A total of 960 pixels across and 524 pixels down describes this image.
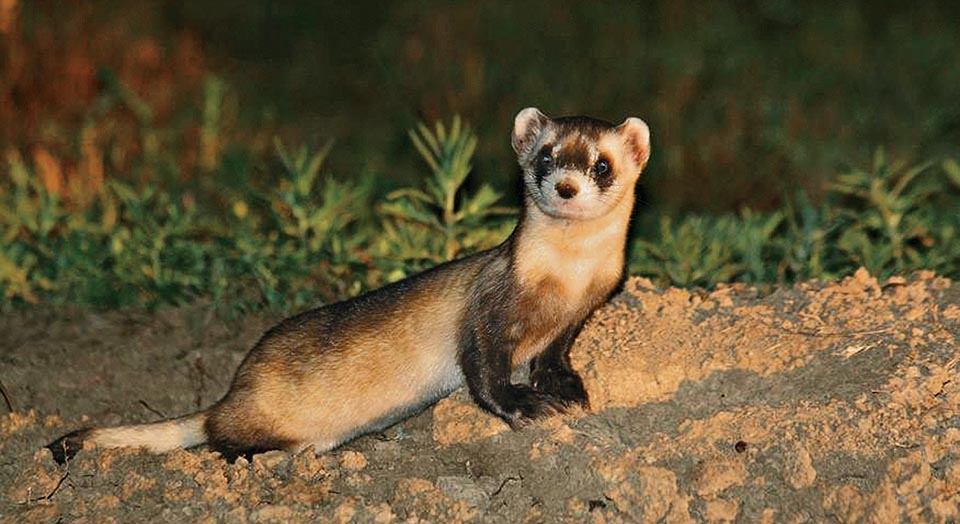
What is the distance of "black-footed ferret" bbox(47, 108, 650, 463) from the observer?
3689mm

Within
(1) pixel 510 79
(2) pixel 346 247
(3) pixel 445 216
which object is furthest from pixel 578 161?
(1) pixel 510 79

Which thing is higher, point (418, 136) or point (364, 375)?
point (364, 375)

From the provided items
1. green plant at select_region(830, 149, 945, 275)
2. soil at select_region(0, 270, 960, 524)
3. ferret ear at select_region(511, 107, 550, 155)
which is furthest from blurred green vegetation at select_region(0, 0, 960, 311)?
ferret ear at select_region(511, 107, 550, 155)

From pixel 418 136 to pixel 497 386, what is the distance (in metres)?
4.47

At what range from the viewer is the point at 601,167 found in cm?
363

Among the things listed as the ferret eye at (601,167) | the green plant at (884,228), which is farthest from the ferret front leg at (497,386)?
the green plant at (884,228)

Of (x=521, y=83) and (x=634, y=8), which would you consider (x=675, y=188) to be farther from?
(x=634, y=8)

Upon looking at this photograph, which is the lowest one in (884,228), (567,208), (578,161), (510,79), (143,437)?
(510,79)

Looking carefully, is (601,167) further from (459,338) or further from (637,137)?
(459,338)

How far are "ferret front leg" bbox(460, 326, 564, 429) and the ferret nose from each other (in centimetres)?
50

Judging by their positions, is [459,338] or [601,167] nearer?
[601,167]

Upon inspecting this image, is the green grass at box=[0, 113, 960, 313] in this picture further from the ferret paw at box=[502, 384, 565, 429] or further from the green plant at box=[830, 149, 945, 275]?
the ferret paw at box=[502, 384, 565, 429]

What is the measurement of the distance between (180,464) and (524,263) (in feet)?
3.90

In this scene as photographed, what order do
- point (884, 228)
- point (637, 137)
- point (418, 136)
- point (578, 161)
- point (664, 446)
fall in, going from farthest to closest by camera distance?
point (418, 136), point (884, 228), point (637, 137), point (578, 161), point (664, 446)
